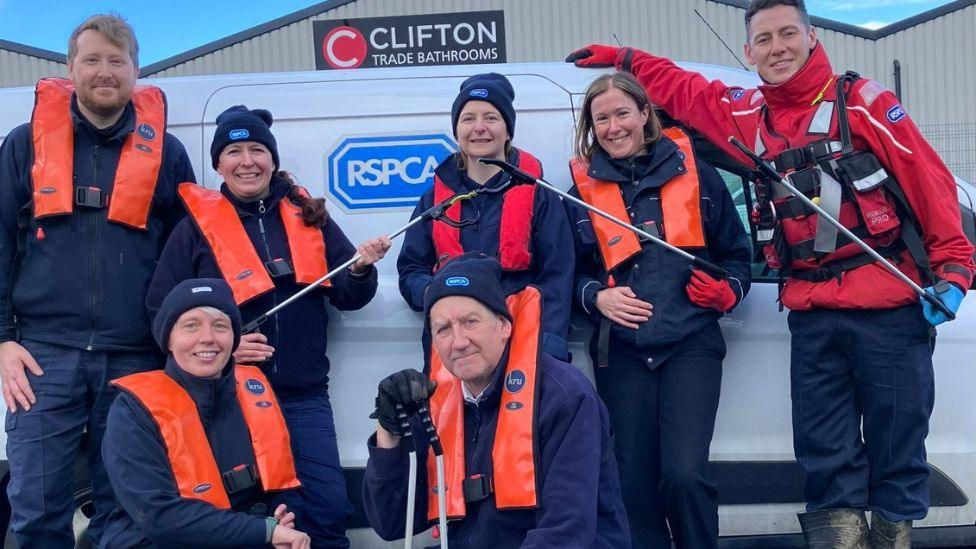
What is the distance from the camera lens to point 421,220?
151 inches

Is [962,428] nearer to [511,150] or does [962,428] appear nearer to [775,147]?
[775,147]

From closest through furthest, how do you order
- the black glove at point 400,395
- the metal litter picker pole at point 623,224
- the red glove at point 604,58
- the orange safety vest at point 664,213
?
the black glove at point 400,395, the metal litter picker pole at point 623,224, the orange safety vest at point 664,213, the red glove at point 604,58

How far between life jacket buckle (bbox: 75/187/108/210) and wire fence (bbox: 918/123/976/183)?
10980 mm

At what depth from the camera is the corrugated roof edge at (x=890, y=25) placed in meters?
17.4

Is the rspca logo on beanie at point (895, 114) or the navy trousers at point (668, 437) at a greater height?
the rspca logo on beanie at point (895, 114)

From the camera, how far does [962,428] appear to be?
3.88 meters

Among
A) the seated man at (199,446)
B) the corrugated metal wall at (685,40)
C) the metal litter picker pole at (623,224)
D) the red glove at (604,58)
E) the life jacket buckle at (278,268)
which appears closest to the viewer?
the seated man at (199,446)

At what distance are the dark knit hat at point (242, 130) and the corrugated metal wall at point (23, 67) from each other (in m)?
16.8

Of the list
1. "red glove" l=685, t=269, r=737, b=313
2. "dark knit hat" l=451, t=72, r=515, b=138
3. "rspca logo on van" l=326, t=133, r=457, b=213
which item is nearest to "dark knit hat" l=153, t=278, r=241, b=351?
"rspca logo on van" l=326, t=133, r=457, b=213

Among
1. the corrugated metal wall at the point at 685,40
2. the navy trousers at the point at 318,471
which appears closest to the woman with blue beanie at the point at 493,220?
the navy trousers at the point at 318,471

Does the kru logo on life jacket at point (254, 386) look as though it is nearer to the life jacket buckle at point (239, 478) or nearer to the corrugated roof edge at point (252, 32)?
the life jacket buckle at point (239, 478)

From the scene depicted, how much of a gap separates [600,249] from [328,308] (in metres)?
1.08

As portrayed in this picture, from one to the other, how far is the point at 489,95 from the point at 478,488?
58.2 inches

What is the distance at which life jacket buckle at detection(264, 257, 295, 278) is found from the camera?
3.80 meters
